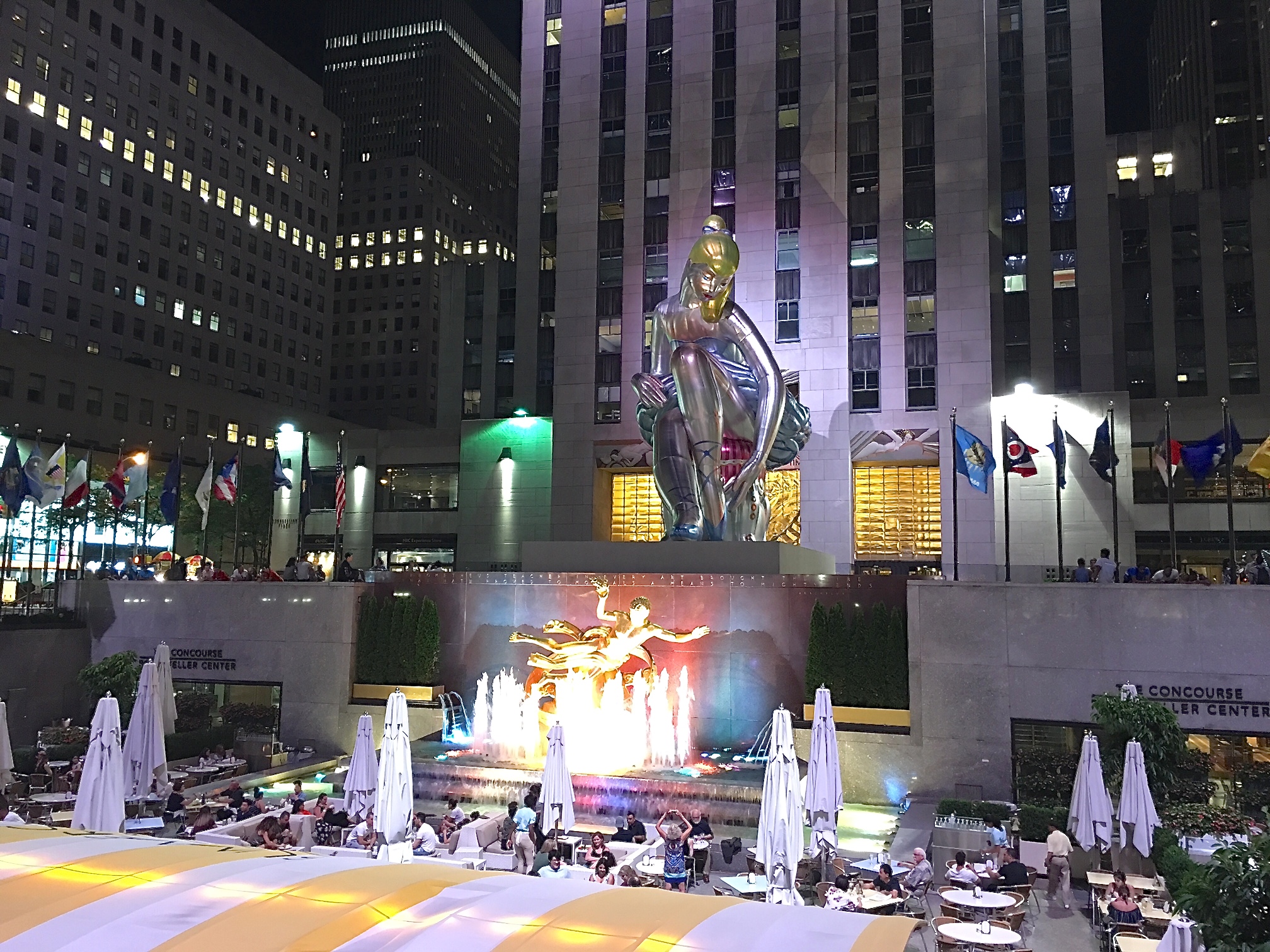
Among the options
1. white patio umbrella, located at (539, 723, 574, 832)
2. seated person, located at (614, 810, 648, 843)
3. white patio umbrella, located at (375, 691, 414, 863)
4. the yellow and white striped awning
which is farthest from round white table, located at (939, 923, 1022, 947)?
white patio umbrella, located at (375, 691, 414, 863)

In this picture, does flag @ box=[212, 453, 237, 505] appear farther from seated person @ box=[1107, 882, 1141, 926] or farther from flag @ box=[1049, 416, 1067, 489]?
seated person @ box=[1107, 882, 1141, 926]

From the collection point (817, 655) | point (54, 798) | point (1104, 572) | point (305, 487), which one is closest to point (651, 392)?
point (817, 655)

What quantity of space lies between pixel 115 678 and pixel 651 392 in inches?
580

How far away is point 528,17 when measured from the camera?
47906mm

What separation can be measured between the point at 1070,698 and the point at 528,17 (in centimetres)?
3951

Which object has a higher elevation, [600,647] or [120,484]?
[120,484]

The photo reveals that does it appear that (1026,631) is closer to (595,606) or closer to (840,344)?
(595,606)

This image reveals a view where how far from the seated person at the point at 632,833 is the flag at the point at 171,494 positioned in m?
18.9

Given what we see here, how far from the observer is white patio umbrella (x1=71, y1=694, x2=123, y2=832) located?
48.7ft

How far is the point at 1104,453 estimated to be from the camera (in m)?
25.5

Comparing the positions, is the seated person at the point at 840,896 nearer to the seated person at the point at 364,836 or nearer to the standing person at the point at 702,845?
the standing person at the point at 702,845

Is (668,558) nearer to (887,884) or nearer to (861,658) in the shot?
(861,658)

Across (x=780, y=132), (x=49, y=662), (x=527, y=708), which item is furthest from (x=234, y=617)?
(x=780, y=132)

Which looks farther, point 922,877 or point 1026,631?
point 1026,631
